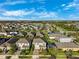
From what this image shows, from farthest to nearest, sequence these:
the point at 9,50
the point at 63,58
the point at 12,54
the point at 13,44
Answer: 1. the point at 13,44
2. the point at 9,50
3. the point at 12,54
4. the point at 63,58

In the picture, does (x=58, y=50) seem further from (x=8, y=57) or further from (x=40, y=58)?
(x=8, y=57)

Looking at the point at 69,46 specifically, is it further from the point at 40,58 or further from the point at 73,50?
Answer: the point at 40,58

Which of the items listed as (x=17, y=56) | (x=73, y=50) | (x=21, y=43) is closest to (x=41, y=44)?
(x=21, y=43)

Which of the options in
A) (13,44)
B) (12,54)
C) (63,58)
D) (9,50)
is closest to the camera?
(63,58)

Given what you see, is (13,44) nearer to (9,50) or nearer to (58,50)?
(9,50)

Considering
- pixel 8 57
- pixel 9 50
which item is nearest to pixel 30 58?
pixel 8 57

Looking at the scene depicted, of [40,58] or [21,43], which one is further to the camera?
[21,43]

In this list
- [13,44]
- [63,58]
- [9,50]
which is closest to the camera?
[63,58]

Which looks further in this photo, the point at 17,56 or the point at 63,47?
the point at 63,47
